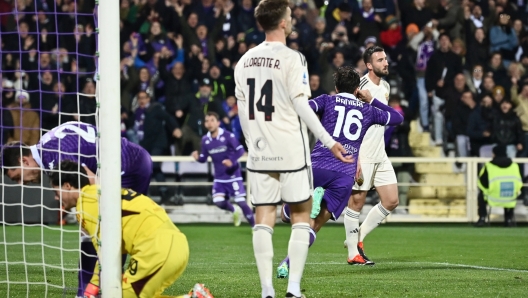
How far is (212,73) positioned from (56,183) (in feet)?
40.6

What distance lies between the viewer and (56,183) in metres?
5.91

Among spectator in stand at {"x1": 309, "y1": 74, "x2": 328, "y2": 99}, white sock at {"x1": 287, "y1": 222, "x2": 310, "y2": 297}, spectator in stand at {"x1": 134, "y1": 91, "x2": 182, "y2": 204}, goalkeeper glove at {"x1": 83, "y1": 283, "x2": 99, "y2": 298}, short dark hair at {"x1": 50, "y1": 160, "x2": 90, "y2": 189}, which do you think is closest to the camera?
short dark hair at {"x1": 50, "y1": 160, "x2": 90, "y2": 189}

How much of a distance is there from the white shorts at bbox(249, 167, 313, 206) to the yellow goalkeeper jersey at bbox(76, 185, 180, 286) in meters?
0.77

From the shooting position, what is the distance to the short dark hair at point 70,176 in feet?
19.1

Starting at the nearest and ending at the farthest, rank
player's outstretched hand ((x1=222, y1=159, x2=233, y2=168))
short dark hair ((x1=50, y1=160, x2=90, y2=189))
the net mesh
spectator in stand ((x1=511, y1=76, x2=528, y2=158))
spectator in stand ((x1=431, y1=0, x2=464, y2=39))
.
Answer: short dark hair ((x1=50, y1=160, x2=90, y2=189))
player's outstretched hand ((x1=222, y1=159, x2=233, y2=168))
the net mesh
spectator in stand ((x1=511, y1=76, x2=528, y2=158))
spectator in stand ((x1=431, y1=0, x2=464, y2=39))

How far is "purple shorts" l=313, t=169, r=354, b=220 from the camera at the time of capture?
29.3 ft

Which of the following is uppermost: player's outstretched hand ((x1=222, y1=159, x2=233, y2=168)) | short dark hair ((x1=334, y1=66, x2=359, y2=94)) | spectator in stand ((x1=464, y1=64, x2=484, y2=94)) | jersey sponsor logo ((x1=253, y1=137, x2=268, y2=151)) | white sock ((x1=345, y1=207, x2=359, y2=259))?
spectator in stand ((x1=464, y1=64, x2=484, y2=94))

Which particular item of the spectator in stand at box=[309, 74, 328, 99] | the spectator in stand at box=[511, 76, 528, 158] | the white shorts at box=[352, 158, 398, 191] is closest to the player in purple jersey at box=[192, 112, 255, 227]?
the spectator in stand at box=[309, 74, 328, 99]

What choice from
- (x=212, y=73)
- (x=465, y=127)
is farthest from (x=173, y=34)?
(x=465, y=127)

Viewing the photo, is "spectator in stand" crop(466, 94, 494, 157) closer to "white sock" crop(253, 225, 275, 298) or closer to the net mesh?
the net mesh

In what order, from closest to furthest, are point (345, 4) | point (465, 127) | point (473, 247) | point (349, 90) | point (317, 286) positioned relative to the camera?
point (317, 286), point (349, 90), point (473, 247), point (465, 127), point (345, 4)

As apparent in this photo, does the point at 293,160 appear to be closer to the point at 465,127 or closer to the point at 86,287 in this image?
the point at 86,287

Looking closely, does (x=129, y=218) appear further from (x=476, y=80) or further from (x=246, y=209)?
(x=476, y=80)

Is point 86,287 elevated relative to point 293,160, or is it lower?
lower
